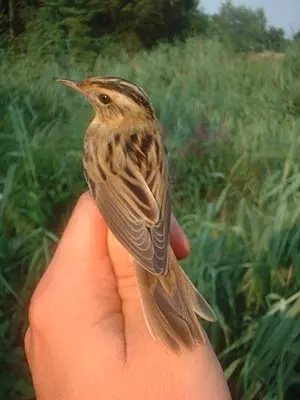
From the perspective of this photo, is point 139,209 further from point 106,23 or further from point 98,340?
point 106,23

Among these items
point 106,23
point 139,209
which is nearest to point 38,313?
point 139,209

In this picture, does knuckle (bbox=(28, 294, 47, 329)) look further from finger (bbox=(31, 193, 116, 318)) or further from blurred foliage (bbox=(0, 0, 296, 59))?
blurred foliage (bbox=(0, 0, 296, 59))

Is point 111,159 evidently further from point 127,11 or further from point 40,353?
point 127,11

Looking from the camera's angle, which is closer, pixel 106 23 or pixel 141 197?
pixel 141 197

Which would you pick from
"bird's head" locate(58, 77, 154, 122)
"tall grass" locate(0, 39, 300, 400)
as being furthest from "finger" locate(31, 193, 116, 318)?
"tall grass" locate(0, 39, 300, 400)

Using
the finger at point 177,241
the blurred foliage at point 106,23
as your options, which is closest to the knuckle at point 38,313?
the finger at point 177,241

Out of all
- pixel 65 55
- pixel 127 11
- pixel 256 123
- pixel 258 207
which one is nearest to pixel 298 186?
pixel 258 207
